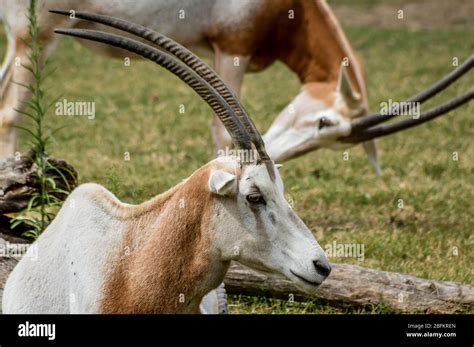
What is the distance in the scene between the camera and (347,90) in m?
6.29

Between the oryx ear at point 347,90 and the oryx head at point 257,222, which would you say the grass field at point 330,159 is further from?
the oryx head at point 257,222

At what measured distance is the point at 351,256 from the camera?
5398 mm

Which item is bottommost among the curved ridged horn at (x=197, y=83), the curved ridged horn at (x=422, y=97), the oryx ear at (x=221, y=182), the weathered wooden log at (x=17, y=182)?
the oryx ear at (x=221, y=182)

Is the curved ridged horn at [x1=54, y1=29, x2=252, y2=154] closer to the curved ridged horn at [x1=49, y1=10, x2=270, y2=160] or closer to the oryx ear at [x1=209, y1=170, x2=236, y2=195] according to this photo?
the curved ridged horn at [x1=49, y1=10, x2=270, y2=160]

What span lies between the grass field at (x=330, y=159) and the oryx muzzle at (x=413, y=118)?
0.51 meters

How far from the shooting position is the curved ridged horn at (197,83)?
11.5 feet

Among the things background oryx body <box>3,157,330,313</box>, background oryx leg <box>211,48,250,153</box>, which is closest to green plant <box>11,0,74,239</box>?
background oryx body <box>3,157,330,313</box>

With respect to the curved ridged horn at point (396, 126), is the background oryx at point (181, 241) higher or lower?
lower

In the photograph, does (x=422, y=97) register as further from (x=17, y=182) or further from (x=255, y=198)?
(x=255, y=198)

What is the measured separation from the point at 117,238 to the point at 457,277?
2086 millimetres

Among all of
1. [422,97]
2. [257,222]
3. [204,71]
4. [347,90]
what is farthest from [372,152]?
[257,222]

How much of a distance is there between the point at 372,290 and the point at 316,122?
1971mm

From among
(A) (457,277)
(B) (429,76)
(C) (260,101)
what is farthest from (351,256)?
(B) (429,76)

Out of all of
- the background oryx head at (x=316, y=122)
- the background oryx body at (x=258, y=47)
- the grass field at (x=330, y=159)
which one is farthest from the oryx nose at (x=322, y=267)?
the background oryx head at (x=316, y=122)
